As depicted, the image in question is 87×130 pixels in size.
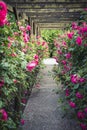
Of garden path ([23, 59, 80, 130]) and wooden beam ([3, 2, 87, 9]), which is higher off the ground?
wooden beam ([3, 2, 87, 9])

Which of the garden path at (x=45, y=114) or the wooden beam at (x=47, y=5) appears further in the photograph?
the wooden beam at (x=47, y=5)

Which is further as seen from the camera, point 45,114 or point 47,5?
point 47,5

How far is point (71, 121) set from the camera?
14.6 feet

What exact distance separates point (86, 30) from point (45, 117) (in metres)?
1.84

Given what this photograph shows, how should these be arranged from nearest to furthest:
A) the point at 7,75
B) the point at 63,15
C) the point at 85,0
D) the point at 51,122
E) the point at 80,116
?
the point at 7,75, the point at 80,116, the point at 51,122, the point at 85,0, the point at 63,15

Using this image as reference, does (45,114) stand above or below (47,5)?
below

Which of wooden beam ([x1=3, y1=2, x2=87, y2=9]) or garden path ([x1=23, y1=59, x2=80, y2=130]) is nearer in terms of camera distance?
garden path ([x1=23, y1=59, x2=80, y2=130])

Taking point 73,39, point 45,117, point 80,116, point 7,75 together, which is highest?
point 7,75

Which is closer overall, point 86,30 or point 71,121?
point 86,30

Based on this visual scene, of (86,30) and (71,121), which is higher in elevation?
(86,30)

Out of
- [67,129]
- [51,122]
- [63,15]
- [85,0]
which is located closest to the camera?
[67,129]

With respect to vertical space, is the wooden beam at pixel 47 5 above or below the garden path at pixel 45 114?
above

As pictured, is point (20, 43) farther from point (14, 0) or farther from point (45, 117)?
point (14, 0)

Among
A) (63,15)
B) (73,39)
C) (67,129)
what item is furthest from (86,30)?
(63,15)
